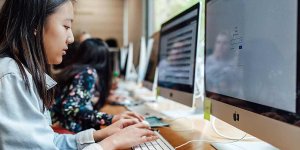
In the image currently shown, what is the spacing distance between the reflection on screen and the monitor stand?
15 centimetres

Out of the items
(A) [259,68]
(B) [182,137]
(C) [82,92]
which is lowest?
(B) [182,137]

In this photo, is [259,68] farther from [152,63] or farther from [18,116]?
[152,63]

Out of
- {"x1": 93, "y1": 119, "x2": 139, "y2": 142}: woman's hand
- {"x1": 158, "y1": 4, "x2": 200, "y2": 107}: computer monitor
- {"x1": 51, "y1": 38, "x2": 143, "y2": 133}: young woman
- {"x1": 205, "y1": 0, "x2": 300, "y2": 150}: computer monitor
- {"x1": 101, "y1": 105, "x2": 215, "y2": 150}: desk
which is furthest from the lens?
{"x1": 51, "y1": 38, "x2": 143, "y2": 133}: young woman

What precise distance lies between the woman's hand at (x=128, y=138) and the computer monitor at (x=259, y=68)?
0.23 m

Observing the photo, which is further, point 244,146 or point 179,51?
point 179,51

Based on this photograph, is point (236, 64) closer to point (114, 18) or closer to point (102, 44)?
point (102, 44)

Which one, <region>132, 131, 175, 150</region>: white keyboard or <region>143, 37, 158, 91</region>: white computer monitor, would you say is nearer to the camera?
<region>132, 131, 175, 150</region>: white keyboard

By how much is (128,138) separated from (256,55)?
0.41 m

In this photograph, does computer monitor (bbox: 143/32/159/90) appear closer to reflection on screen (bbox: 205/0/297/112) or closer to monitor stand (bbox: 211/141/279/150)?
reflection on screen (bbox: 205/0/297/112)

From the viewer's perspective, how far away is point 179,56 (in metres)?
1.35

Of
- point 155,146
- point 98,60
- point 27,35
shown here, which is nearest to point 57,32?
point 27,35

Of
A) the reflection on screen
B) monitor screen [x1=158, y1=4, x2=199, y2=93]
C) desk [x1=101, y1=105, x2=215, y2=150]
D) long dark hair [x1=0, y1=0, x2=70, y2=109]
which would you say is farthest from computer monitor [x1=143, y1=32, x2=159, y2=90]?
long dark hair [x1=0, y1=0, x2=70, y2=109]

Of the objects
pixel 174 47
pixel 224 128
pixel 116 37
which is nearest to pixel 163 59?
pixel 174 47

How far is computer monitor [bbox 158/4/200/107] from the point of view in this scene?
1.19 m
